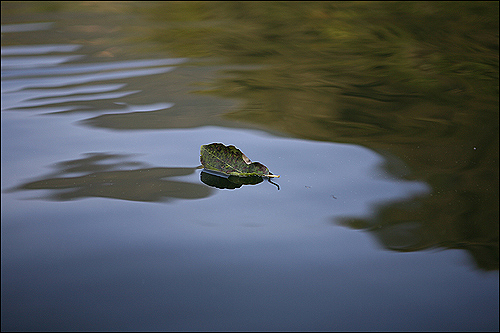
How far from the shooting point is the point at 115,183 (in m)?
1.14

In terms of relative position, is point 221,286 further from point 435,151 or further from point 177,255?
point 435,151

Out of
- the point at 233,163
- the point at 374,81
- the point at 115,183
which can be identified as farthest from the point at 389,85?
the point at 115,183

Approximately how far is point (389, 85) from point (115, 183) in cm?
130

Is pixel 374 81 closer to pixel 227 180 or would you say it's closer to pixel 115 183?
pixel 227 180

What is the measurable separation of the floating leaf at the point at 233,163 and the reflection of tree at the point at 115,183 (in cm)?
8

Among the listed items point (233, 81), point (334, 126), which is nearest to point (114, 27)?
point (233, 81)

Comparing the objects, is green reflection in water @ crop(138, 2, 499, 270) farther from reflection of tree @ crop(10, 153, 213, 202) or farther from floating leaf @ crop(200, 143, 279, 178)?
reflection of tree @ crop(10, 153, 213, 202)

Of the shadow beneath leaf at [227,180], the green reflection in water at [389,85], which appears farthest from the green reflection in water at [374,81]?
the shadow beneath leaf at [227,180]

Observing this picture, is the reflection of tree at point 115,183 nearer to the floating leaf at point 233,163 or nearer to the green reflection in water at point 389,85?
the floating leaf at point 233,163

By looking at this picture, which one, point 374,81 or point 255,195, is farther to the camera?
point 374,81

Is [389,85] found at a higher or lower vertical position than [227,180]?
higher

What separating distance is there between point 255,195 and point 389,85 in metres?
1.12

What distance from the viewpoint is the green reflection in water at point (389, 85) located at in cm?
101

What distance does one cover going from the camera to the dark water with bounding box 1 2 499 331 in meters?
0.76
